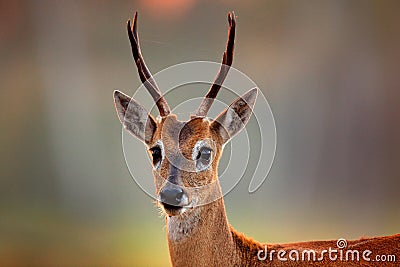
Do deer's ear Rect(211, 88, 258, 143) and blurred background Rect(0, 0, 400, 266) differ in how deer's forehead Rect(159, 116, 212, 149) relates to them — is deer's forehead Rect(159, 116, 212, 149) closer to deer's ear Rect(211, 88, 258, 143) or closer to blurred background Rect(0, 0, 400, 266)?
deer's ear Rect(211, 88, 258, 143)

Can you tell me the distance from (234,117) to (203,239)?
491mm

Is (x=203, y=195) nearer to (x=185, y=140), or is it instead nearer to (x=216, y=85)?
(x=185, y=140)

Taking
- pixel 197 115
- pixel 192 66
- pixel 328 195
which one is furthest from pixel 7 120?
pixel 328 195

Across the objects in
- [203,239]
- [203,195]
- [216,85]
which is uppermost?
[216,85]

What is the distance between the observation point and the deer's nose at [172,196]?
1.95 meters

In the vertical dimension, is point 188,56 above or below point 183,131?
above

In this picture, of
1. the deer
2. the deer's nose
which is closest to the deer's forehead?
the deer

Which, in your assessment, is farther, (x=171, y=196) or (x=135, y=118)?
(x=135, y=118)

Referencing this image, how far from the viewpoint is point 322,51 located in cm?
338

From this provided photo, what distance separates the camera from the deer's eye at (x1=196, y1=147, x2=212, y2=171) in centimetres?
Result: 208

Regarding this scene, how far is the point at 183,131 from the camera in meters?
2.11

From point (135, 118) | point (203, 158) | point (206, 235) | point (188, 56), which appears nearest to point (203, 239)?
point (206, 235)

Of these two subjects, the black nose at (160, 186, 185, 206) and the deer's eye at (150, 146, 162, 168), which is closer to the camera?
the black nose at (160, 186, 185, 206)

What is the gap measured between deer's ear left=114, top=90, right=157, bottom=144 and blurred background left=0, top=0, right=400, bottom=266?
3.26 ft
